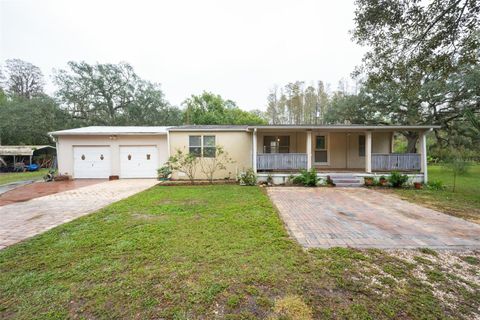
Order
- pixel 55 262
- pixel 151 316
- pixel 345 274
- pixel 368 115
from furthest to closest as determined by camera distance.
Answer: pixel 368 115
pixel 55 262
pixel 345 274
pixel 151 316

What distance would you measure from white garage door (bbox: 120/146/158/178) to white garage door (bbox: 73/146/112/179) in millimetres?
816

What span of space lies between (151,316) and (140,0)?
12.6 m

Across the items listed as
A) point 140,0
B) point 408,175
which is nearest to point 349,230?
point 408,175

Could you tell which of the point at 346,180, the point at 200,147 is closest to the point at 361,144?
the point at 346,180

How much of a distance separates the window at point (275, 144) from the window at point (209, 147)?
292 cm

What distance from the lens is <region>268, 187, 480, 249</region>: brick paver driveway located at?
→ 3268mm

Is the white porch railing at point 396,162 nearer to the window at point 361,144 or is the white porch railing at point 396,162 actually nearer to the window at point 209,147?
the window at point 361,144

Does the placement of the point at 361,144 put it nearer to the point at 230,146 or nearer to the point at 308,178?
the point at 308,178

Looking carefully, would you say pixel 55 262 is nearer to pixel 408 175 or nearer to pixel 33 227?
pixel 33 227

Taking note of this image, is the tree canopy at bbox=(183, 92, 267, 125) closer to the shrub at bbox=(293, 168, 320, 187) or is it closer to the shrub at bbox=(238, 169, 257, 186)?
the shrub at bbox=(238, 169, 257, 186)

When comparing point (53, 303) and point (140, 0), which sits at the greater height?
point (140, 0)

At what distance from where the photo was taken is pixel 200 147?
10.4 m

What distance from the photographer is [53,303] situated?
1.90 m

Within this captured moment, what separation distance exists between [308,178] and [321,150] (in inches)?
128
